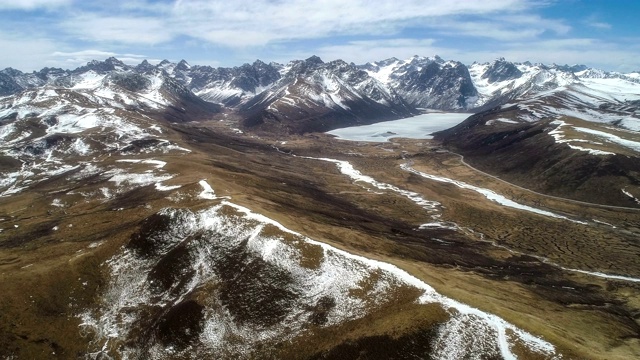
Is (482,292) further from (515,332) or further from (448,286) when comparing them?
(515,332)

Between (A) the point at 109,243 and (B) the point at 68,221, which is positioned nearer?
(A) the point at 109,243

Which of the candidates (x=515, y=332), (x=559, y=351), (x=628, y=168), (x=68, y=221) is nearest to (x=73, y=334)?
(x=68, y=221)

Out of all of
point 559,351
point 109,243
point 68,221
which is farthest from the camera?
point 68,221

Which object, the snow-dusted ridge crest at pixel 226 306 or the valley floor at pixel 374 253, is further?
the valley floor at pixel 374 253

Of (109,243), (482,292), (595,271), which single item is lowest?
(595,271)

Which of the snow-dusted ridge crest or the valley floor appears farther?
the valley floor

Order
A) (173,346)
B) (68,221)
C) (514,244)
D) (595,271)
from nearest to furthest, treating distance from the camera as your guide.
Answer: (173,346), (595,271), (68,221), (514,244)

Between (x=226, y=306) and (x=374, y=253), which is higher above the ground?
(x=374, y=253)

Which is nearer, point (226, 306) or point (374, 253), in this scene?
point (226, 306)
